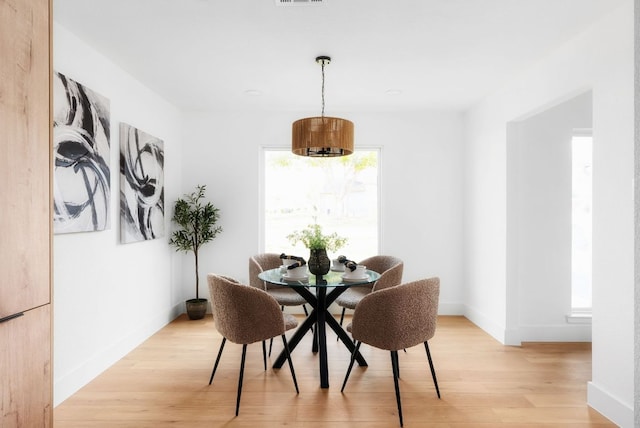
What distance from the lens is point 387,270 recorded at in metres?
3.46

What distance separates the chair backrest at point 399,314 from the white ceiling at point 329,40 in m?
1.71

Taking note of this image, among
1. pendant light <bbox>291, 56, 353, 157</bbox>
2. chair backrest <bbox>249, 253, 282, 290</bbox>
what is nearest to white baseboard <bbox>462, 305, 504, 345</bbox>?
chair backrest <bbox>249, 253, 282, 290</bbox>

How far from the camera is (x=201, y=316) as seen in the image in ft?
15.2

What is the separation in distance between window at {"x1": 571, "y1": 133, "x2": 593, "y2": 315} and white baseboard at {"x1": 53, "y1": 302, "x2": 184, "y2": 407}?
4273mm

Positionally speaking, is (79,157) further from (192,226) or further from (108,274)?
(192,226)

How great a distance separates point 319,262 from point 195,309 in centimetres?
219

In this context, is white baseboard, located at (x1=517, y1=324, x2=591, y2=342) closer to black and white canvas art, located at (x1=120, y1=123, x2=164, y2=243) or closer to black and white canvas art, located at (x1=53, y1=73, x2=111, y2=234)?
black and white canvas art, located at (x1=120, y1=123, x2=164, y2=243)

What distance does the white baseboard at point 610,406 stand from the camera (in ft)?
7.47

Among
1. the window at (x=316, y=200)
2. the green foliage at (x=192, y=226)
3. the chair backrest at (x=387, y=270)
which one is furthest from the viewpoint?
the window at (x=316, y=200)

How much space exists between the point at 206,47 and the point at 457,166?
3289mm

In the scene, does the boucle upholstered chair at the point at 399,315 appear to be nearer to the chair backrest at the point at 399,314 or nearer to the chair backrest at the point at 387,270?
the chair backrest at the point at 399,314

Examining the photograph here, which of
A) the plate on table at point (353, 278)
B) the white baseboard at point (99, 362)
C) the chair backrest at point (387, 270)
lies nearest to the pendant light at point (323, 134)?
the plate on table at point (353, 278)

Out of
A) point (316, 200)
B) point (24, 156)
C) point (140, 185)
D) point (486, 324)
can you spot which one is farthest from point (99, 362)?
point (486, 324)

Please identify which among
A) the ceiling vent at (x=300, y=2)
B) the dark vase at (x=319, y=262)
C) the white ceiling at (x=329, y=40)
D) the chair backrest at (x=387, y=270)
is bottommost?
the chair backrest at (x=387, y=270)
